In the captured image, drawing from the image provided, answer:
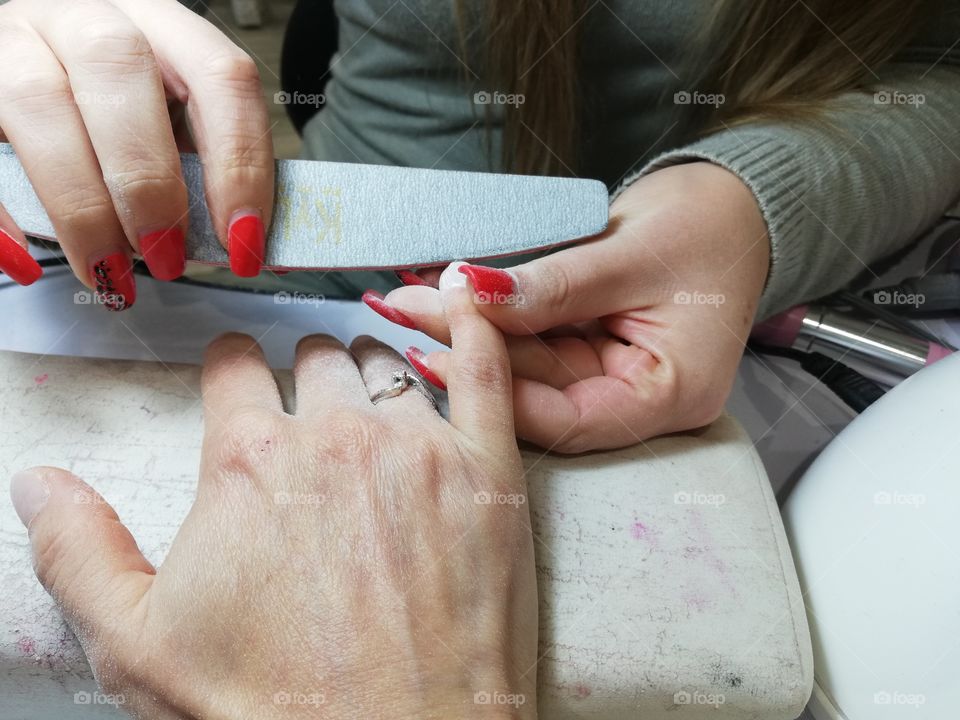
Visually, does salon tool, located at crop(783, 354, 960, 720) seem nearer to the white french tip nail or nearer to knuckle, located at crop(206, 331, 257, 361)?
the white french tip nail

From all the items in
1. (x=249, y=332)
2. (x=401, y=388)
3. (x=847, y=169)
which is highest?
(x=847, y=169)

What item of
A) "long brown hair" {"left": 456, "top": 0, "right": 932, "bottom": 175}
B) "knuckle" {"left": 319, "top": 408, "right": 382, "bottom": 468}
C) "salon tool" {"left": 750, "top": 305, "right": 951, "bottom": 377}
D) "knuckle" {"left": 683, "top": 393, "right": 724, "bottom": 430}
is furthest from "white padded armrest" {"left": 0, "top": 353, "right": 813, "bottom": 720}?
"long brown hair" {"left": 456, "top": 0, "right": 932, "bottom": 175}

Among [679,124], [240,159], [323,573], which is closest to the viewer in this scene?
[323,573]

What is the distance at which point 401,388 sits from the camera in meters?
0.49

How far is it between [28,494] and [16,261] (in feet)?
0.56

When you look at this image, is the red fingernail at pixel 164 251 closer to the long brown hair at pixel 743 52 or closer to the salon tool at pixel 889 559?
the long brown hair at pixel 743 52

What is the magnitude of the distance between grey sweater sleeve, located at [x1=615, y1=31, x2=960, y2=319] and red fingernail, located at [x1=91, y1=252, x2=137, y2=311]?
1.49 ft

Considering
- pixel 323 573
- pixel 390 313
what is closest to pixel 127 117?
pixel 390 313

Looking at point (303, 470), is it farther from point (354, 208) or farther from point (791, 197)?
point (791, 197)

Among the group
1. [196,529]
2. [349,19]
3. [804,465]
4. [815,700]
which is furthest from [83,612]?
[349,19]

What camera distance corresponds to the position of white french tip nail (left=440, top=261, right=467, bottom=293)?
48 cm

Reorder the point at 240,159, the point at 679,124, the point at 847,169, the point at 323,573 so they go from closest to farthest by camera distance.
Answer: the point at 323,573, the point at 240,159, the point at 847,169, the point at 679,124

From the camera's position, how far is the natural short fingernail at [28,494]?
0.43m

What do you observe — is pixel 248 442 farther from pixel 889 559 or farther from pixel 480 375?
pixel 889 559
